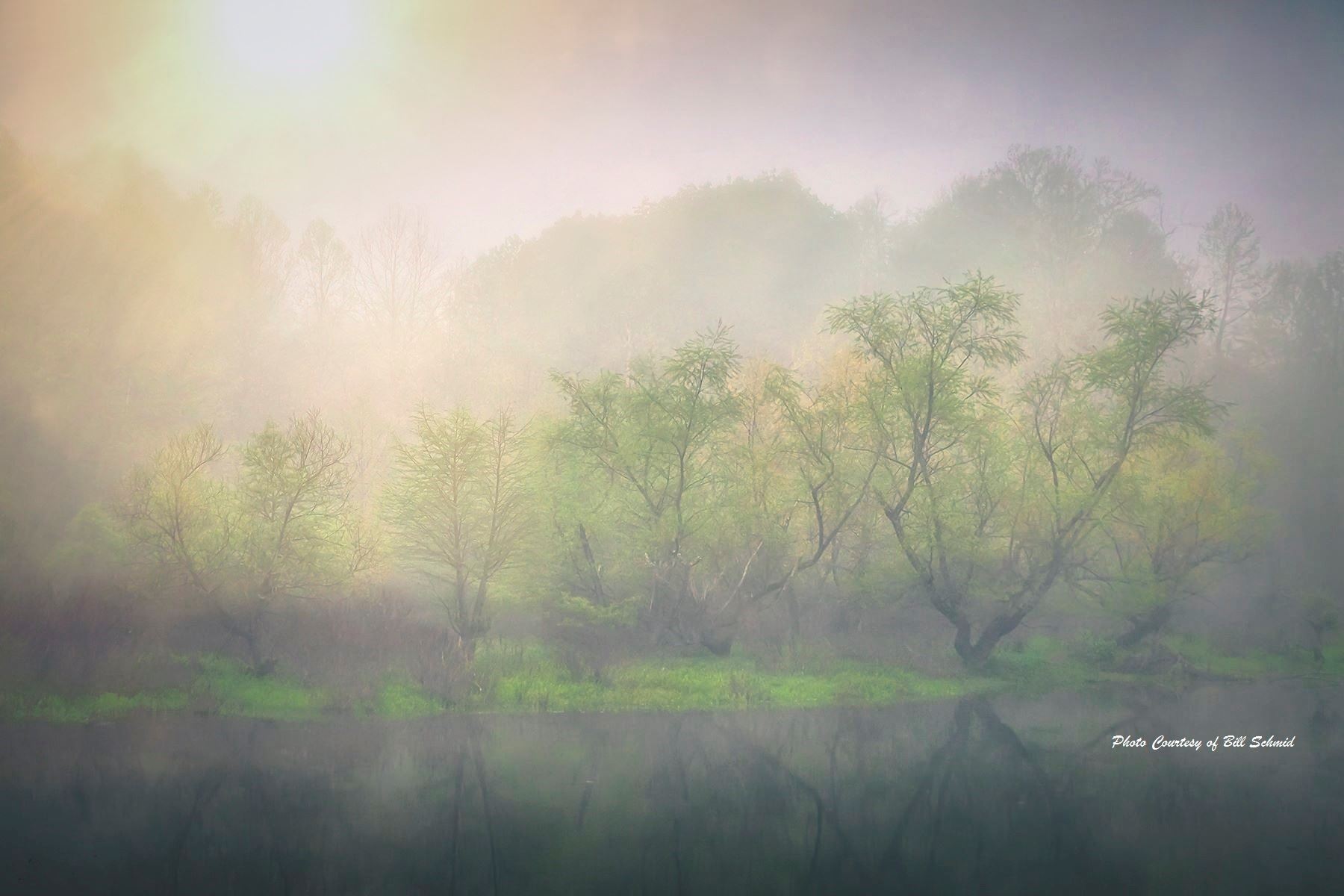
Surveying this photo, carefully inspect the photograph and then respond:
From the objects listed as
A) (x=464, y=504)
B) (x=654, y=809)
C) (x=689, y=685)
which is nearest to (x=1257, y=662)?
(x=689, y=685)

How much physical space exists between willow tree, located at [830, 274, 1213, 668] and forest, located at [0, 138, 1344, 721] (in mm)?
183

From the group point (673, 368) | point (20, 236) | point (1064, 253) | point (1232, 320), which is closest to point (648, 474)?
point (673, 368)

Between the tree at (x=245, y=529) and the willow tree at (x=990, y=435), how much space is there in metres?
20.7

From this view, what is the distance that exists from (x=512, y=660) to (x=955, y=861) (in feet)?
60.6

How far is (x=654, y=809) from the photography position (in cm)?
1520

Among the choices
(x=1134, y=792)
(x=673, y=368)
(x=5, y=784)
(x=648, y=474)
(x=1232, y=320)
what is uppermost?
(x=1232, y=320)

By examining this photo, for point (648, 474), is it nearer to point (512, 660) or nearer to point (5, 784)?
point (512, 660)

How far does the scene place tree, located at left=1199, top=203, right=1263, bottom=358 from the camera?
64.4 metres

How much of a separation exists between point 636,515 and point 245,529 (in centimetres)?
1423

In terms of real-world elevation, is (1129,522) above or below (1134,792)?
above

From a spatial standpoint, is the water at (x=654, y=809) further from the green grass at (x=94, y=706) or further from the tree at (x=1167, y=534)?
the tree at (x=1167, y=534)

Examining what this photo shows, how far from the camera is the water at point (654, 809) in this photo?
12062 mm

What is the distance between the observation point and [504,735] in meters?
21.4

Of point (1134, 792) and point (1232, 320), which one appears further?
point (1232, 320)
